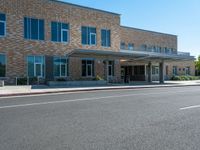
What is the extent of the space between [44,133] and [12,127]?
130 centimetres

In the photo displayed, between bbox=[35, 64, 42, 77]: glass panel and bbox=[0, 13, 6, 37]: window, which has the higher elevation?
bbox=[0, 13, 6, 37]: window

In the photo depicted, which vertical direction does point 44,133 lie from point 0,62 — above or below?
below

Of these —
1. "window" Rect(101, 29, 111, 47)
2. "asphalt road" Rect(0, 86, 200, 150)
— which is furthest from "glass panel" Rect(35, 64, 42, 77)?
"asphalt road" Rect(0, 86, 200, 150)

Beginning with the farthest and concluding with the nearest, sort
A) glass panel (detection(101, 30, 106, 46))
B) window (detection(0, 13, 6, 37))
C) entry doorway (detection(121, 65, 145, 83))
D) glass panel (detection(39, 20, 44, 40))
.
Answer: entry doorway (detection(121, 65, 145, 83)) < glass panel (detection(101, 30, 106, 46)) < glass panel (detection(39, 20, 44, 40)) < window (detection(0, 13, 6, 37))

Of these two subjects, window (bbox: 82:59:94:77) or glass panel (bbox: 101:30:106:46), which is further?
glass panel (bbox: 101:30:106:46)

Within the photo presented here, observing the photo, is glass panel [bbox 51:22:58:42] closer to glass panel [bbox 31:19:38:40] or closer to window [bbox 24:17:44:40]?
window [bbox 24:17:44:40]

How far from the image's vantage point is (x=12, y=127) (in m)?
8.24

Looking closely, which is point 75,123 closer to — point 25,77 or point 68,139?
point 68,139

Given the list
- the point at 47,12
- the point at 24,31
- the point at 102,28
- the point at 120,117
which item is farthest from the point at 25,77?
the point at 120,117

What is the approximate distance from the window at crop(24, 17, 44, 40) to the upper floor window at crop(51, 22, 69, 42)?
142cm

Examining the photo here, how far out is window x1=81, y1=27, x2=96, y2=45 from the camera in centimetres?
3681

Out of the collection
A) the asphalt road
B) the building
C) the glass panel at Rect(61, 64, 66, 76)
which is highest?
the building

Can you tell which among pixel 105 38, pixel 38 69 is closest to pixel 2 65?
pixel 38 69

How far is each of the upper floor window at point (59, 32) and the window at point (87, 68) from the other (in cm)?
379
